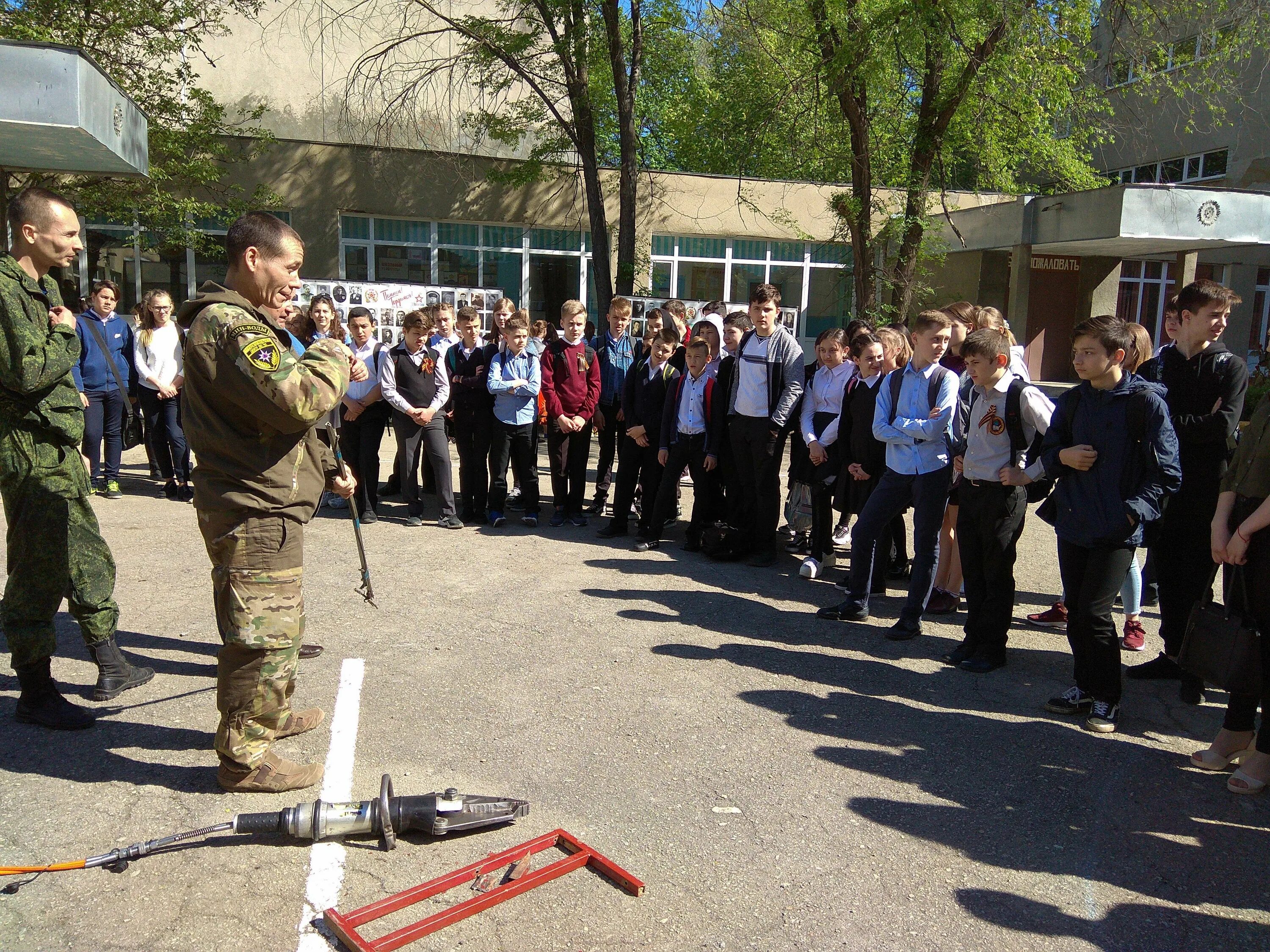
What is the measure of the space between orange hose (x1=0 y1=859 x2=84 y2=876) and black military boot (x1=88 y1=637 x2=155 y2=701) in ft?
4.77

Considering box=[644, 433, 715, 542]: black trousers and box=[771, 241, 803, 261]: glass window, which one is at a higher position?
box=[771, 241, 803, 261]: glass window

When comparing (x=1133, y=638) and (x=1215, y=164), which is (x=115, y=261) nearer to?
(x=1133, y=638)

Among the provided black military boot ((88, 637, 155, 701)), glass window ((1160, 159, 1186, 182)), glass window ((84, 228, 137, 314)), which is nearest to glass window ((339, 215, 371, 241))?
glass window ((84, 228, 137, 314))

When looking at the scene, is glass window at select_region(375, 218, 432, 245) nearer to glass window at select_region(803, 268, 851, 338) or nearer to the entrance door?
the entrance door

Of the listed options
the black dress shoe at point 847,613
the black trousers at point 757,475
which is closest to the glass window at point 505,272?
the black trousers at point 757,475

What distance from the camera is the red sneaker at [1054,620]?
6203 millimetres

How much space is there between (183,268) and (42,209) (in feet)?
62.5

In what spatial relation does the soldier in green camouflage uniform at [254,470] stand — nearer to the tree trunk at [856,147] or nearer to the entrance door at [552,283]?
the tree trunk at [856,147]

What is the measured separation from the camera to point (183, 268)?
2119 cm

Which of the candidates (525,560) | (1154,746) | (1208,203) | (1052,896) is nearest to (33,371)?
(525,560)

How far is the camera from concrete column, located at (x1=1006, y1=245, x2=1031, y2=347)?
1004 inches

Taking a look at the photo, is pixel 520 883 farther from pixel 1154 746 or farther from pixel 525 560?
pixel 525 560

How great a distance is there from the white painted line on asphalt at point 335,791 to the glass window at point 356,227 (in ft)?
63.8

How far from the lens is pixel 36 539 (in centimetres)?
408
